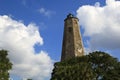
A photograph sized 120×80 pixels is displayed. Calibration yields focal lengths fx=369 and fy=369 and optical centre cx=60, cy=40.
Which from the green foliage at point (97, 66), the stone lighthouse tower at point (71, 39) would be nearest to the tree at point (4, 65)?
the green foliage at point (97, 66)

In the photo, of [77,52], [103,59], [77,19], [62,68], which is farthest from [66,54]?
[62,68]

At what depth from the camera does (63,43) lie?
305ft

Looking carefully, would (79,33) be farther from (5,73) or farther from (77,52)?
(5,73)

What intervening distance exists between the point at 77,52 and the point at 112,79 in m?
22.1

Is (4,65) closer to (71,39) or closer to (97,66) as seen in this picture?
(97,66)

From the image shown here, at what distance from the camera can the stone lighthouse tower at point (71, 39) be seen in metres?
90.9

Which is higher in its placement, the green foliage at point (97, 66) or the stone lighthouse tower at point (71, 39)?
the stone lighthouse tower at point (71, 39)

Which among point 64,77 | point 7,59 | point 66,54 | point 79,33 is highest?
point 79,33

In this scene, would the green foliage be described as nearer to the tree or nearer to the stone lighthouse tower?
the tree

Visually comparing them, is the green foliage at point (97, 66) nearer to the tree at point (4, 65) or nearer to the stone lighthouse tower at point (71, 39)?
the tree at point (4, 65)

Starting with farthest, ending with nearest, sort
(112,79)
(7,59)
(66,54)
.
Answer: (66,54) → (112,79) → (7,59)

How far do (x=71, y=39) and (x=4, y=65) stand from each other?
32.4 m

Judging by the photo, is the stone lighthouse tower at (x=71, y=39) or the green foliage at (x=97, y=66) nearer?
the green foliage at (x=97, y=66)

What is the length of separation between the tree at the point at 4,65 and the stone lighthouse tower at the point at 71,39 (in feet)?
92.4
